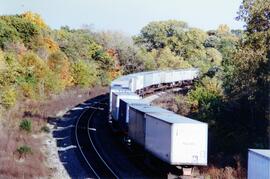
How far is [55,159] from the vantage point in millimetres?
26250

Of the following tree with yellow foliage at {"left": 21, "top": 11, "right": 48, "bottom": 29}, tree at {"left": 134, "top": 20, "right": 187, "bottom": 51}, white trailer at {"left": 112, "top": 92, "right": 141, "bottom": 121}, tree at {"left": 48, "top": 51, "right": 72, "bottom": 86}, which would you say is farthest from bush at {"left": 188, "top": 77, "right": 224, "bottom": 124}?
tree at {"left": 134, "top": 20, "right": 187, "bottom": 51}

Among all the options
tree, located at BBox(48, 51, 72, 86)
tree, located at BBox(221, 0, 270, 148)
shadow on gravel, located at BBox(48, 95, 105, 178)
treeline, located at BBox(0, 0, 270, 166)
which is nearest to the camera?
shadow on gravel, located at BBox(48, 95, 105, 178)

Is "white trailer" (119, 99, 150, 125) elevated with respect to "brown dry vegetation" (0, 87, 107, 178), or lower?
elevated

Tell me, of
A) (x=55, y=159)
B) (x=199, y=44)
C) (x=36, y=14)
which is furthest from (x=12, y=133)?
(x=199, y=44)

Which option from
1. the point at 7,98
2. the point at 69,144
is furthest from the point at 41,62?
the point at 69,144

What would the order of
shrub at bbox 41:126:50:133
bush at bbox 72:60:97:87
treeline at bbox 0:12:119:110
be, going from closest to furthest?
shrub at bbox 41:126:50:133 < treeline at bbox 0:12:119:110 < bush at bbox 72:60:97:87

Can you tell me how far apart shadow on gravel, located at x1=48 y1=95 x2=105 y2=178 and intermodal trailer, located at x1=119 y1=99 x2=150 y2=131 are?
116 inches

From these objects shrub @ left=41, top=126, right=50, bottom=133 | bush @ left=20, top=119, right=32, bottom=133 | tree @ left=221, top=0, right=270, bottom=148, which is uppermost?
tree @ left=221, top=0, right=270, bottom=148

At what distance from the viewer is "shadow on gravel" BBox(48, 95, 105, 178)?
24.0 metres

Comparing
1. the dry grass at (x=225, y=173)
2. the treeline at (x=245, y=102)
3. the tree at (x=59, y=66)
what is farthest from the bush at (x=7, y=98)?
the dry grass at (x=225, y=173)

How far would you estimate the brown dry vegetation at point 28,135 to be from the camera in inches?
877

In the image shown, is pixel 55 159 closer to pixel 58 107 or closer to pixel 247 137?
pixel 247 137

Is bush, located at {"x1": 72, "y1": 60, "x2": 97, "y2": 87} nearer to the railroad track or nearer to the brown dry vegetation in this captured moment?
the brown dry vegetation

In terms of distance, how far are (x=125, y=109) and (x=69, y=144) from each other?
145 inches
